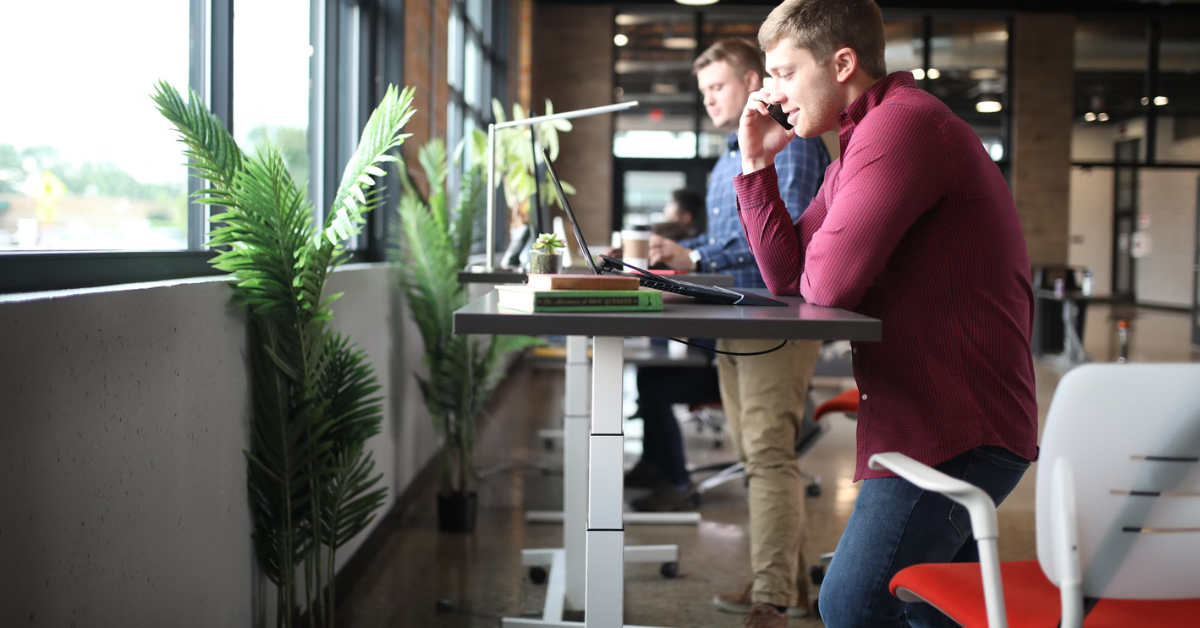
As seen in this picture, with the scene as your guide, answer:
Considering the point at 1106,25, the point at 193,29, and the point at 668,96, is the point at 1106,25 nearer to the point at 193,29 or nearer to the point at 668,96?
the point at 668,96

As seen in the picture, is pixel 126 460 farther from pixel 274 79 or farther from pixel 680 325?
pixel 274 79

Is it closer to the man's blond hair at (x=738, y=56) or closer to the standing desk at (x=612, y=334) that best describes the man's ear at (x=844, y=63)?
the standing desk at (x=612, y=334)

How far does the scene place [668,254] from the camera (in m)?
2.73

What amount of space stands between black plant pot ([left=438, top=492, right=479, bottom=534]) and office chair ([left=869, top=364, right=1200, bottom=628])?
2640 millimetres

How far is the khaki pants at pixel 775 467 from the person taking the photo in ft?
8.93

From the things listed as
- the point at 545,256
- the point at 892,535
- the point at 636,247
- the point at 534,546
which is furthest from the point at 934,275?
the point at 534,546

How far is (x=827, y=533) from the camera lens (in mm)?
3678

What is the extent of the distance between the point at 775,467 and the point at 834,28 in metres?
1.50

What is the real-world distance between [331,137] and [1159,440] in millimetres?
3063

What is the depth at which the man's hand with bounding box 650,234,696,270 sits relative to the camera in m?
2.69

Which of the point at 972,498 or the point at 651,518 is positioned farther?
the point at 651,518

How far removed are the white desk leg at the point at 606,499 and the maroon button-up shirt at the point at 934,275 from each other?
36 centimetres

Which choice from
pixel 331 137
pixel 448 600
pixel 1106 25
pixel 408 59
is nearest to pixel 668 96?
pixel 1106 25

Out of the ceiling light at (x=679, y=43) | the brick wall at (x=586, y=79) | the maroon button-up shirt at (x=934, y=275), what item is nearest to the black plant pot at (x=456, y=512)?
the maroon button-up shirt at (x=934, y=275)
